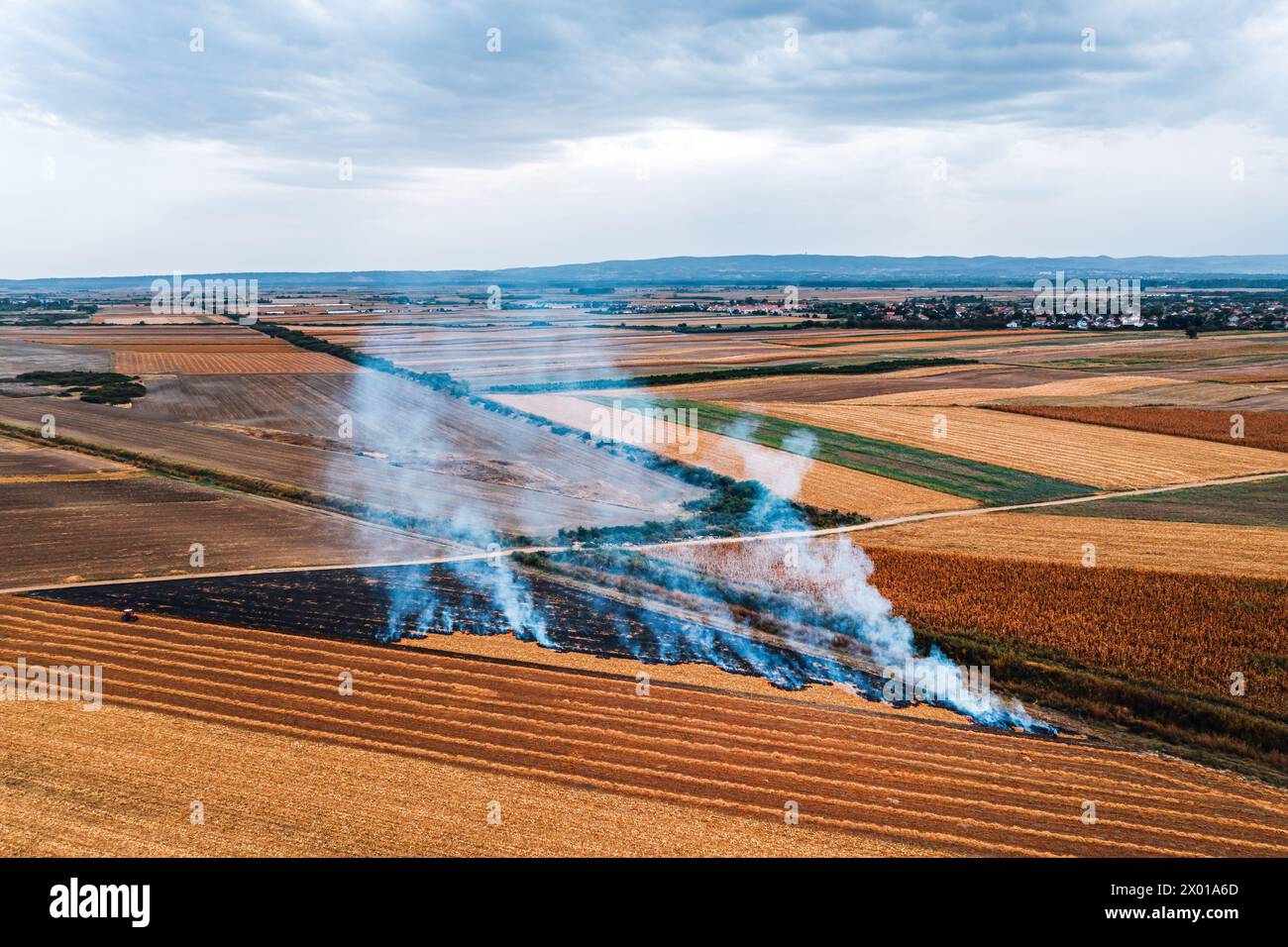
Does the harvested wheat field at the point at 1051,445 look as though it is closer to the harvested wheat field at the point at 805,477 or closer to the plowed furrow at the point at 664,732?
the harvested wheat field at the point at 805,477

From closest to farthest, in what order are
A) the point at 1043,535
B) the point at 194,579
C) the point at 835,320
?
1. the point at 194,579
2. the point at 1043,535
3. the point at 835,320

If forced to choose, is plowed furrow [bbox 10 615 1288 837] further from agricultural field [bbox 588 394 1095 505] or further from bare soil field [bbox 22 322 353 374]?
bare soil field [bbox 22 322 353 374]

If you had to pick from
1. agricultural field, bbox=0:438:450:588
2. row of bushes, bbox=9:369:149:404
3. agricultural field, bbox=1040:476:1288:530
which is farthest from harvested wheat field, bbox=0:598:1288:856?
row of bushes, bbox=9:369:149:404

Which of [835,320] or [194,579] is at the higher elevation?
[835,320]

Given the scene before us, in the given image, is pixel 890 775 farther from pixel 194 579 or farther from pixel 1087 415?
pixel 1087 415

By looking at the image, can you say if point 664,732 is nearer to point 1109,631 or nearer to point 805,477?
point 1109,631

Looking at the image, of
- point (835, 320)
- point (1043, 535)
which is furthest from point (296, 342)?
point (1043, 535)
